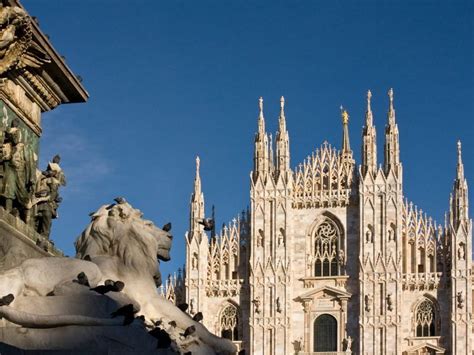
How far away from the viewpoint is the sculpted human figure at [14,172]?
9461 millimetres

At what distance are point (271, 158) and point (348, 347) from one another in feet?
31.2

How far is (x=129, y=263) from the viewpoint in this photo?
8727 millimetres

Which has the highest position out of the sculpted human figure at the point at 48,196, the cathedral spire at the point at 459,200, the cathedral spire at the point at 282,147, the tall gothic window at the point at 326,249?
the cathedral spire at the point at 282,147

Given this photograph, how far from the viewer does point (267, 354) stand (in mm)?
49812

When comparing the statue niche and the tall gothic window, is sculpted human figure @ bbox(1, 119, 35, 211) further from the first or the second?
the tall gothic window

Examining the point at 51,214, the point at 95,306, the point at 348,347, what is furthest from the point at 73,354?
the point at 348,347

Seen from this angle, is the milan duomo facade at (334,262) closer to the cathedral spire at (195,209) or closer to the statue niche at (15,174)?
the cathedral spire at (195,209)

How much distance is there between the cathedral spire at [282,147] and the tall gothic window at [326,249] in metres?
3.11

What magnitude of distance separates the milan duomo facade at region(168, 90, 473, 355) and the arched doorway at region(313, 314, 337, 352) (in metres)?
0.05

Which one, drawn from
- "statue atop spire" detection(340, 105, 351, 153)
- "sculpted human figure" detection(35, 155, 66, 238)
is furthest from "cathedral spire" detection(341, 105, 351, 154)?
"sculpted human figure" detection(35, 155, 66, 238)

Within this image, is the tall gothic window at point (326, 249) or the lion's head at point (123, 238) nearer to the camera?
the lion's head at point (123, 238)

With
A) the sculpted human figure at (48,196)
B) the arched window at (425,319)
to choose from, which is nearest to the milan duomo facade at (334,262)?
the arched window at (425,319)

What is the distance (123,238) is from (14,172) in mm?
1341

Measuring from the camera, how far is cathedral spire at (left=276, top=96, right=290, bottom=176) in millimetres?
51906
